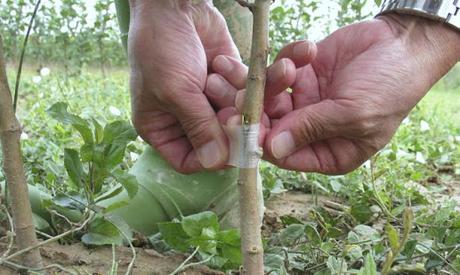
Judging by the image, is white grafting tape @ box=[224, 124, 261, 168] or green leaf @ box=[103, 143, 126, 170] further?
green leaf @ box=[103, 143, 126, 170]

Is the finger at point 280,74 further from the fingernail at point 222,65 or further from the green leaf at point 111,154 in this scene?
the green leaf at point 111,154

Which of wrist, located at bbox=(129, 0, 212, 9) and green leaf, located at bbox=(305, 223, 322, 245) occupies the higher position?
wrist, located at bbox=(129, 0, 212, 9)

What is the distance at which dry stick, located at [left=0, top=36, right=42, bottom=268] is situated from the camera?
2.62ft

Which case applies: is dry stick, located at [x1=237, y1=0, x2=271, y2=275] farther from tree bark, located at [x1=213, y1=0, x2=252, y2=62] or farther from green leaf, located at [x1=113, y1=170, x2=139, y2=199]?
tree bark, located at [x1=213, y1=0, x2=252, y2=62]

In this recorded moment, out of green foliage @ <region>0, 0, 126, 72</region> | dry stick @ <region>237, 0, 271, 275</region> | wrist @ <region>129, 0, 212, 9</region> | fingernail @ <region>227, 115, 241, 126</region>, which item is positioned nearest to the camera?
dry stick @ <region>237, 0, 271, 275</region>

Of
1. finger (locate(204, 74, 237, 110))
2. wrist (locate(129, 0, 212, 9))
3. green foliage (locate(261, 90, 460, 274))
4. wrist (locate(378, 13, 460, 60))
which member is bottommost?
green foliage (locate(261, 90, 460, 274))

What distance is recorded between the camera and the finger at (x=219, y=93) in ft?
3.41

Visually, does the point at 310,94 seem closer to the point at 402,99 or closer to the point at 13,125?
the point at 402,99

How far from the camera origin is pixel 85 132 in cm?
99

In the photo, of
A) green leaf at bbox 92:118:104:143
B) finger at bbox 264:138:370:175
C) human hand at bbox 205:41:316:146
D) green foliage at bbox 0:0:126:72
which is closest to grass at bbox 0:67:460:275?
finger at bbox 264:138:370:175

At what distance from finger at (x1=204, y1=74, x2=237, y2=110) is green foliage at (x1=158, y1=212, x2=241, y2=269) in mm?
184

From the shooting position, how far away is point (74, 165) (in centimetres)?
104

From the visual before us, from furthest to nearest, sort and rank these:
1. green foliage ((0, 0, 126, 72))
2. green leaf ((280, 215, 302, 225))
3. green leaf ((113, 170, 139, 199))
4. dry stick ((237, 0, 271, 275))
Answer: green foliage ((0, 0, 126, 72)), green leaf ((280, 215, 302, 225)), green leaf ((113, 170, 139, 199)), dry stick ((237, 0, 271, 275))

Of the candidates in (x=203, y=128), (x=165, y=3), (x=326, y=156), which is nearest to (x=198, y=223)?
(x=203, y=128)
